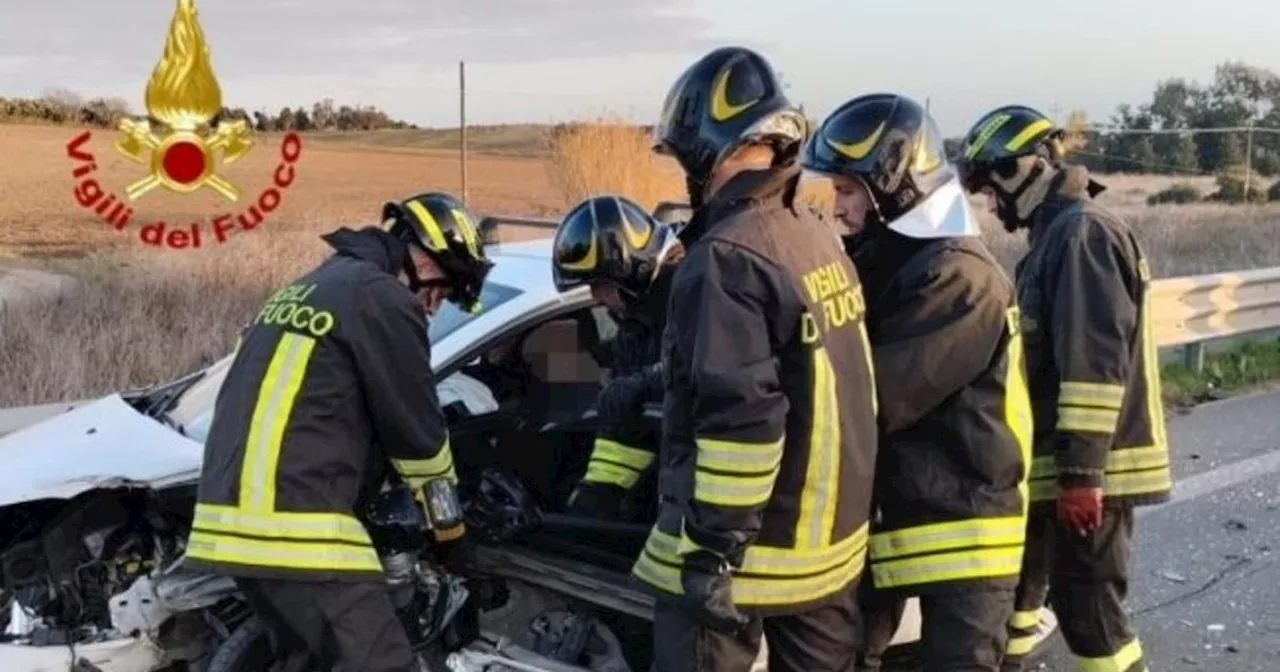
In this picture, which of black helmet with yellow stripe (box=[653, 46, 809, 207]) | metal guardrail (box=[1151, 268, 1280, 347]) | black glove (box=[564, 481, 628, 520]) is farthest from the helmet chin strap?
metal guardrail (box=[1151, 268, 1280, 347])

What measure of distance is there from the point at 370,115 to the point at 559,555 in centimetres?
1521

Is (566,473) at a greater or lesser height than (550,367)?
lesser

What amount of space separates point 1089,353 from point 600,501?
1412 millimetres

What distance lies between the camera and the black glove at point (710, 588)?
8.91ft

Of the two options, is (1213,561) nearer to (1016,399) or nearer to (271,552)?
Result: (1016,399)

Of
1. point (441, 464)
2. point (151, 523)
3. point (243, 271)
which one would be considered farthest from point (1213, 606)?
point (243, 271)

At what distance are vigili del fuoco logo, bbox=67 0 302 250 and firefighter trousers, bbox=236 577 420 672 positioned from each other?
578 cm

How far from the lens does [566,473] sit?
4383 millimetres

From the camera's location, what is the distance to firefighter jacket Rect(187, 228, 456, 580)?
3.09 meters

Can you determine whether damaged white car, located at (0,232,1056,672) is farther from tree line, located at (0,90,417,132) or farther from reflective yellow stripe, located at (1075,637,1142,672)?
tree line, located at (0,90,417,132)

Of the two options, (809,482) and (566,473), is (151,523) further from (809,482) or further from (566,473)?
(809,482)

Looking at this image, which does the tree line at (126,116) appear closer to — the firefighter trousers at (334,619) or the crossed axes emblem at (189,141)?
the crossed axes emblem at (189,141)

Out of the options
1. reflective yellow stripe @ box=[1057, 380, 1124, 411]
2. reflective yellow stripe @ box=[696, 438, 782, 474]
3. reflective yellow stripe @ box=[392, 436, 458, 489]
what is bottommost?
reflective yellow stripe @ box=[392, 436, 458, 489]

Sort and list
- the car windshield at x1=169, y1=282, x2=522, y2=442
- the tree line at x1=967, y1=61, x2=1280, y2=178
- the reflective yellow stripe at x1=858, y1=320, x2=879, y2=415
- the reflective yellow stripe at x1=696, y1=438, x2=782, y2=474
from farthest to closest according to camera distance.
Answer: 1. the tree line at x1=967, y1=61, x2=1280, y2=178
2. the car windshield at x1=169, y1=282, x2=522, y2=442
3. the reflective yellow stripe at x1=858, y1=320, x2=879, y2=415
4. the reflective yellow stripe at x1=696, y1=438, x2=782, y2=474
